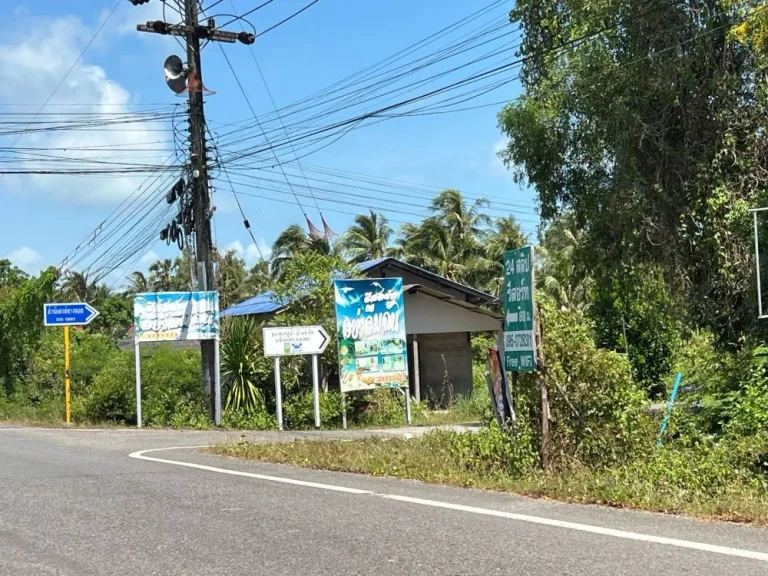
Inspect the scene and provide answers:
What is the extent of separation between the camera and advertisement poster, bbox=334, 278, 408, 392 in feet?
60.4

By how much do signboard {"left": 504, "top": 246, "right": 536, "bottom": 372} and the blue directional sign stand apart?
554 inches

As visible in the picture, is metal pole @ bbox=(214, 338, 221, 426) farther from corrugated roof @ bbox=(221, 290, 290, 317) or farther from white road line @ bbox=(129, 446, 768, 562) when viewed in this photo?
white road line @ bbox=(129, 446, 768, 562)

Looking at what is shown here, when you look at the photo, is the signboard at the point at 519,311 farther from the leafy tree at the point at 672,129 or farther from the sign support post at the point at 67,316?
the sign support post at the point at 67,316

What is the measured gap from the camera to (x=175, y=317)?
19.7 metres

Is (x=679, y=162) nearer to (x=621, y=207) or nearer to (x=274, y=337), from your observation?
(x=621, y=207)

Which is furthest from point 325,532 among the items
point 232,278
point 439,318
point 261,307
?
point 232,278

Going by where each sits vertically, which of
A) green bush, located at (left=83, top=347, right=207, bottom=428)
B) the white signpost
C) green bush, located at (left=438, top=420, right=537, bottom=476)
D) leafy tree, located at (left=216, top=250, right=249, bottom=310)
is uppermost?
leafy tree, located at (left=216, top=250, right=249, bottom=310)

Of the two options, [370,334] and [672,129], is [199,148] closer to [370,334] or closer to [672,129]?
[370,334]

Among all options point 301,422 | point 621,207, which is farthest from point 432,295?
point 621,207

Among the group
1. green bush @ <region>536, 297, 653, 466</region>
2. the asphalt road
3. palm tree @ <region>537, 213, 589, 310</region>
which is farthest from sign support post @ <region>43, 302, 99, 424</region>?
palm tree @ <region>537, 213, 589, 310</region>

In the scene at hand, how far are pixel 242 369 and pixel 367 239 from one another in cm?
2850

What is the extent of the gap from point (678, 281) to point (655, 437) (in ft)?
18.2

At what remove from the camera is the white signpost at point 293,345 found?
18.2m

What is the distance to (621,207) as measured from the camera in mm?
15492
